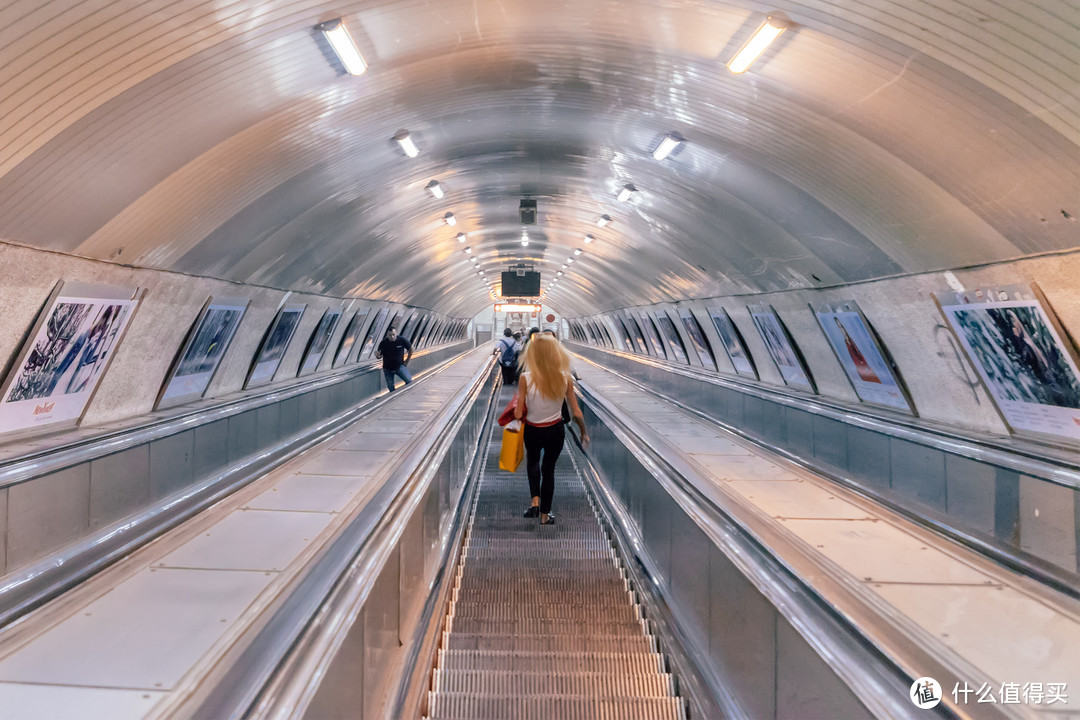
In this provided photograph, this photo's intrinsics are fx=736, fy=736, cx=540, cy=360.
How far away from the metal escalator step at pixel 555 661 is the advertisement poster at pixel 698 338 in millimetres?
13910

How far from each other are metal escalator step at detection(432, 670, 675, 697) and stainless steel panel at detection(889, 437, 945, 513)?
108 inches

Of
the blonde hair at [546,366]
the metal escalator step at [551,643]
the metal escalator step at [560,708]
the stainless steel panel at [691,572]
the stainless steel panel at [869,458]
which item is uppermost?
the blonde hair at [546,366]

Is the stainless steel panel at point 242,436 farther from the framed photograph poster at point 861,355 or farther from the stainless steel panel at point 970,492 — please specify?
the framed photograph poster at point 861,355

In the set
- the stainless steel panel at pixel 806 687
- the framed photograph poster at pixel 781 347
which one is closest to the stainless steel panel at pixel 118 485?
the stainless steel panel at pixel 806 687

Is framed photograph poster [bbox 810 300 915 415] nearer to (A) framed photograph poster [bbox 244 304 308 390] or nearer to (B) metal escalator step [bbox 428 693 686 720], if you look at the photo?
(B) metal escalator step [bbox 428 693 686 720]

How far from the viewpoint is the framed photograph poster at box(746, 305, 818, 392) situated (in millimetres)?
12641

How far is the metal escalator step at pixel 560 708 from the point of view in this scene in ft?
12.5

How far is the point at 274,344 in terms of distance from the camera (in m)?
13.8

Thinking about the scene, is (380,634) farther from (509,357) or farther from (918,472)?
(509,357)

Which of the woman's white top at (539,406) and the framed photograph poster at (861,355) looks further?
the framed photograph poster at (861,355)

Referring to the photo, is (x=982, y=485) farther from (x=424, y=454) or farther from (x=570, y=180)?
(x=570, y=180)

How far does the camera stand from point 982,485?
4965 millimetres

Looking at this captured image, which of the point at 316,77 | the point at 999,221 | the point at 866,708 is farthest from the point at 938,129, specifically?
the point at 316,77

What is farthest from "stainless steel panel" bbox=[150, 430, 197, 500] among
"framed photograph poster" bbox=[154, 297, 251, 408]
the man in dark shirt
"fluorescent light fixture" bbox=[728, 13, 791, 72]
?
the man in dark shirt
